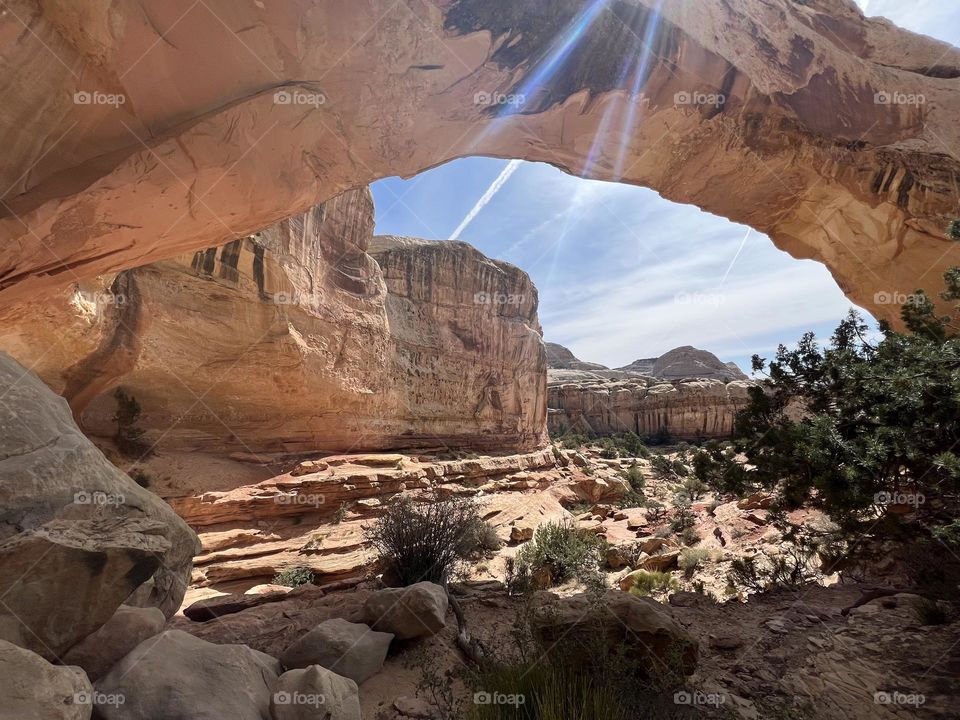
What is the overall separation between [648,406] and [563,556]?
41640 millimetres

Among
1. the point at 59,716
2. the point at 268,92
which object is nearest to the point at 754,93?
the point at 268,92

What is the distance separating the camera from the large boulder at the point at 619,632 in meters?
3.68

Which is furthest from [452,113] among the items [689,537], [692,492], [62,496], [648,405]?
[648,405]

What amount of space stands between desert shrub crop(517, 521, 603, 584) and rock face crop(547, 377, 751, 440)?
38059 millimetres

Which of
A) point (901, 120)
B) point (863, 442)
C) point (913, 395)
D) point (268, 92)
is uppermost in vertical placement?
point (901, 120)

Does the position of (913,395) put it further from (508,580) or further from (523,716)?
(508,580)

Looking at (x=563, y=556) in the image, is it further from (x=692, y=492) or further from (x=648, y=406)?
(x=648, y=406)

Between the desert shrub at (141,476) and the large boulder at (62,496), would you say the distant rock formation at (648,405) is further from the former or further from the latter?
the large boulder at (62,496)

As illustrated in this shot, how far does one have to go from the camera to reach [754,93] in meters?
6.39

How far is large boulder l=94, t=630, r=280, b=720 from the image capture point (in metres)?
2.31

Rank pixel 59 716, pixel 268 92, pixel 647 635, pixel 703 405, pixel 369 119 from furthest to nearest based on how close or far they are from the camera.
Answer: pixel 703 405
pixel 369 119
pixel 268 92
pixel 647 635
pixel 59 716

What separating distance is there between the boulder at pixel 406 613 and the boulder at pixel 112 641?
2.04m

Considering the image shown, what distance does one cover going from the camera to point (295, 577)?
29.3 feet

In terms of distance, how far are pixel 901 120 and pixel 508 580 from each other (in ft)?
31.5
